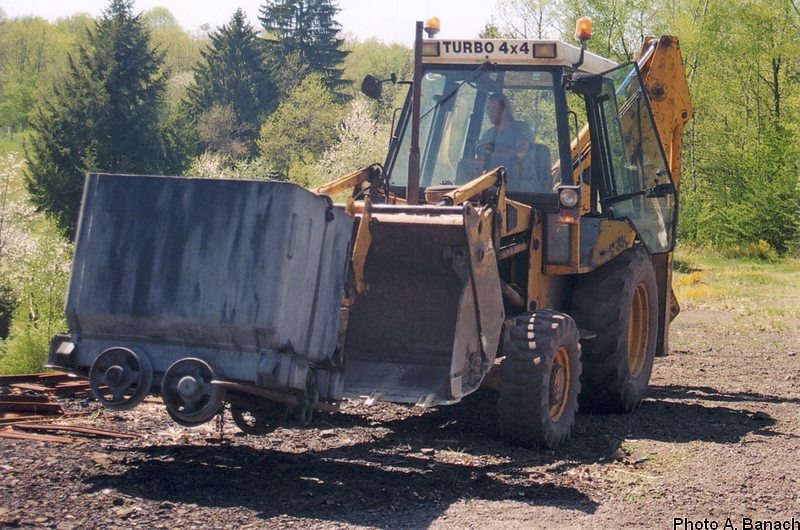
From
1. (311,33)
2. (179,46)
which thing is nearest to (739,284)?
(311,33)

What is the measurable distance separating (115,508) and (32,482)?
0.66 m

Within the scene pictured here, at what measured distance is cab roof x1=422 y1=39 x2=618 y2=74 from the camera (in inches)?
335

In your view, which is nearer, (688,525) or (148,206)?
(688,525)

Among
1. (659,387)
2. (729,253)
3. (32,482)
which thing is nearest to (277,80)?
(729,253)

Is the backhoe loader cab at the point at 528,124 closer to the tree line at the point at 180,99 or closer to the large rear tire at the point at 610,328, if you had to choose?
the large rear tire at the point at 610,328

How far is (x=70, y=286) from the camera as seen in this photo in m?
6.31

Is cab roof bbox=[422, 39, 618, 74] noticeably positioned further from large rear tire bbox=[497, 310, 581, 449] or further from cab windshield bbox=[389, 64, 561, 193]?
large rear tire bbox=[497, 310, 581, 449]

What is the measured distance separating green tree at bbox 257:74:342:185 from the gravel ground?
51.1m

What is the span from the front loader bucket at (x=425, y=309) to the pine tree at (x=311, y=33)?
63865 mm

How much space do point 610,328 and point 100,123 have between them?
113 feet

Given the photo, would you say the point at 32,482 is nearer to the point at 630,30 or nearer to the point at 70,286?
the point at 70,286

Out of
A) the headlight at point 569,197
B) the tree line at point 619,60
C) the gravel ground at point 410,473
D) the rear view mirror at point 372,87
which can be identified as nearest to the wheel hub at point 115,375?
the gravel ground at point 410,473

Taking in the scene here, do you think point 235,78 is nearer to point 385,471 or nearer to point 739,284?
point 739,284

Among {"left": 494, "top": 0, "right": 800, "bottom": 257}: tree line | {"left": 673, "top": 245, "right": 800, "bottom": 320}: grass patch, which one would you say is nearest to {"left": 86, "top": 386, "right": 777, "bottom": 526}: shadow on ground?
{"left": 673, "top": 245, "right": 800, "bottom": 320}: grass patch
